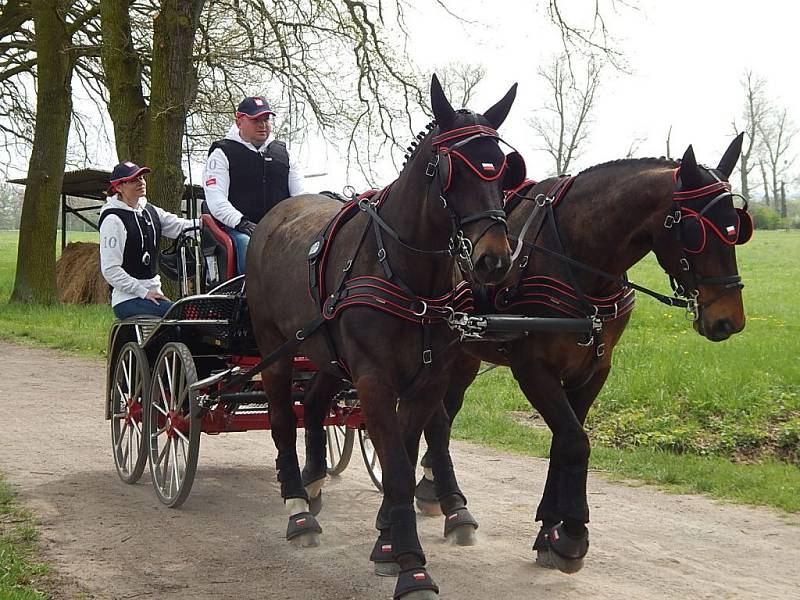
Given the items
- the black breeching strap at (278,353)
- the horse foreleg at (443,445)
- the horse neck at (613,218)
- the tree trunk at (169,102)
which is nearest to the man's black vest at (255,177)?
the black breeching strap at (278,353)

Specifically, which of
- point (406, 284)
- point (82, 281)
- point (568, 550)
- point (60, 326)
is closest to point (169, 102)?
point (60, 326)

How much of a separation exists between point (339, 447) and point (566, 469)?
9.72 ft

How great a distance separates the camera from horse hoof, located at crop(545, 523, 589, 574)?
486 centimetres

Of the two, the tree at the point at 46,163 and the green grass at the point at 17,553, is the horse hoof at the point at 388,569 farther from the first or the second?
the tree at the point at 46,163

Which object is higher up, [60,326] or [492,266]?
[492,266]

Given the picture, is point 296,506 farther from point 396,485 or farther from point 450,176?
point 450,176

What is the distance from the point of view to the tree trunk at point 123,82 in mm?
15398

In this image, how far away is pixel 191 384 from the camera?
6.11 m

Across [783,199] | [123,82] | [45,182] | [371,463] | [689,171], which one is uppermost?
[783,199]

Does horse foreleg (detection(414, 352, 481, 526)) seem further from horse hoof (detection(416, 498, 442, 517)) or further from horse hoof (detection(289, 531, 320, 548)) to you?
horse hoof (detection(289, 531, 320, 548))

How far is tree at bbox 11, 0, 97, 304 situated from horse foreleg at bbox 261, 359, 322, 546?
15.4 metres

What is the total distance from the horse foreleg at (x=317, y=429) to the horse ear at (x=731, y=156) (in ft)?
8.44

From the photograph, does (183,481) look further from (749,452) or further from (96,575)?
(749,452)

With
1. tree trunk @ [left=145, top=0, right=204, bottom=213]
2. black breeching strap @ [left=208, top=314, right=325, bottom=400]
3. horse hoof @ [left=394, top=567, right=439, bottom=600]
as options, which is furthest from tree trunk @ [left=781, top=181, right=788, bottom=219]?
horse hoof @ [left=394, top=567, right=439, bottom=600]
